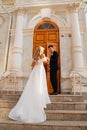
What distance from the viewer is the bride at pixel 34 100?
314 centimetres

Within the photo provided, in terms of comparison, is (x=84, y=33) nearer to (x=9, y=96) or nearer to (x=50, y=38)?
(x=50, y=38)

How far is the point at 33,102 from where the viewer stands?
3410 mm

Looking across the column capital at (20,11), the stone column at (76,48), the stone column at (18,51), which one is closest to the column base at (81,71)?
the stone column at (76,48)

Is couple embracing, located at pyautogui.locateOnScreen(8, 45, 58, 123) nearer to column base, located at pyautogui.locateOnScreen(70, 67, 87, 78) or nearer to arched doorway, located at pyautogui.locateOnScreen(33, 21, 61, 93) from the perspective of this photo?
column base, located at pyautogui.locateOnScreen(70, 67, 87, 78)

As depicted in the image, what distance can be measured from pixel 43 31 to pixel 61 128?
5.15 metres

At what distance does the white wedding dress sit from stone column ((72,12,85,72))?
2.76 metres

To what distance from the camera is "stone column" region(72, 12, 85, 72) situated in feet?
20.6

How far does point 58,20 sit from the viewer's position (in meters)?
7.24

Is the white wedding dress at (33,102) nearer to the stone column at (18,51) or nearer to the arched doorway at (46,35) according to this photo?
the stone column at (18,51)

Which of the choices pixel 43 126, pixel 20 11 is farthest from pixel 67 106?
pixel 20 11

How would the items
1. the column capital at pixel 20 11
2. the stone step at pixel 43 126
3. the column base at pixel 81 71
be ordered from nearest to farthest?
1. the stone step at pixel 43 126
2. the column base at pixel 81 71
3. the column capital at pixel 20 11

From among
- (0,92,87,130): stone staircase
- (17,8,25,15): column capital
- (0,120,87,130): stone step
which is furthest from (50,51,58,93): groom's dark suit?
(17,8,25,15): column capital

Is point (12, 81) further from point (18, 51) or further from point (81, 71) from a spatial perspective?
point (81, 71)

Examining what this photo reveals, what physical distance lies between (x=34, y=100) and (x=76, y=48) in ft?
12.4
